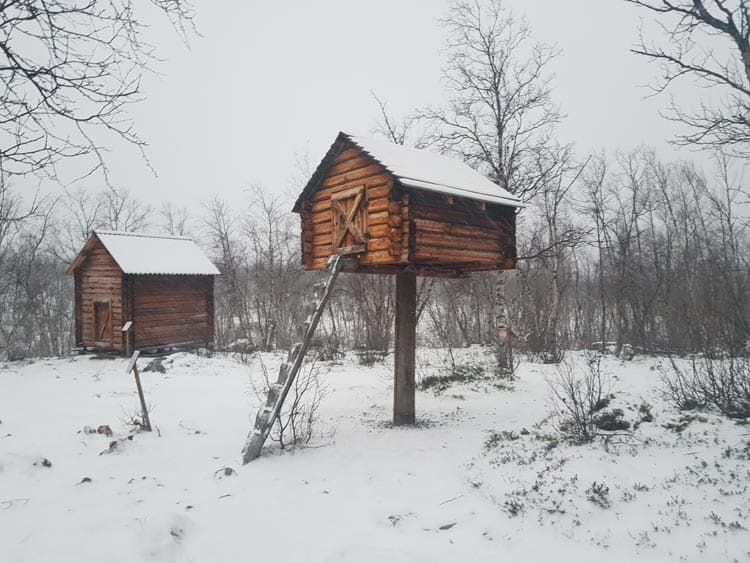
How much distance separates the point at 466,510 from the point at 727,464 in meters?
3.12

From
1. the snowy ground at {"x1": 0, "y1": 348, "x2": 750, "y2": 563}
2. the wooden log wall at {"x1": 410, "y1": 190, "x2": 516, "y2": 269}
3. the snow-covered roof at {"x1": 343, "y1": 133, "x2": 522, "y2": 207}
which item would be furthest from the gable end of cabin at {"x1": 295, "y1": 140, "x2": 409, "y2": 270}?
the snowy ground at {"x1": 0, "y1": 348, "x2": 750, "y2": 563}

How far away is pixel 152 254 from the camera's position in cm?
1883

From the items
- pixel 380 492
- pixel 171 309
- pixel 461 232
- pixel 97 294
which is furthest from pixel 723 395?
pixel 97 294

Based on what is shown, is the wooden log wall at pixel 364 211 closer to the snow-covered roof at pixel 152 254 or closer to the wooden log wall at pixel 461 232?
the wooden log wall at pixel 461 232

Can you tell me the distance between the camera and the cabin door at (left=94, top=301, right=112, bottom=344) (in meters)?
18.1

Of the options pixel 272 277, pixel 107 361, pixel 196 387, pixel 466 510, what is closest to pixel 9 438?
pixel 196 387

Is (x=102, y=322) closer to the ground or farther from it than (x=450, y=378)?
farther from it

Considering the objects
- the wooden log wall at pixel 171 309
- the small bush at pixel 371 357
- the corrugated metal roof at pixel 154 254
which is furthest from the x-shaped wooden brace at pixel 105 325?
the small bush at pixel 371 357

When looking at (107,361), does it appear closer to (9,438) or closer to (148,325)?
(148,325)

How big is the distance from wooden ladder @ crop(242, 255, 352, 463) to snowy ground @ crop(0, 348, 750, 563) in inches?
12.0

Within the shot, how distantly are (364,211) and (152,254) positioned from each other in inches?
584

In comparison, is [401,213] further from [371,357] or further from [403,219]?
[371,357]

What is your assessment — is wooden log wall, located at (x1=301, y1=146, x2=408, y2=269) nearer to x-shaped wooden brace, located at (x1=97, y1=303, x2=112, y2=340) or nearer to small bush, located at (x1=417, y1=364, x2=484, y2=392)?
small bush, located at (x1=417, y1=364, x2=484, y2=392)

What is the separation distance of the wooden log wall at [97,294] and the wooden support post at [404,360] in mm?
13973
